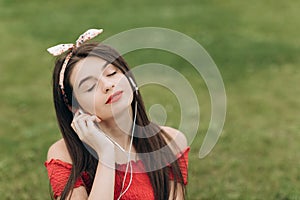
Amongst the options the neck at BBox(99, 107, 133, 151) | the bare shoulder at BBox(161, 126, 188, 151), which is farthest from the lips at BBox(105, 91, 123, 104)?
the bare shoulder at BBox(161, 126, 188, 151)

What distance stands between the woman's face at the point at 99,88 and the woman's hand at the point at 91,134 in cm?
5

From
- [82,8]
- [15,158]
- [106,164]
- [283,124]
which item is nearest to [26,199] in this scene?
[15,158]

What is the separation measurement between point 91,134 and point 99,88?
9.1 inches

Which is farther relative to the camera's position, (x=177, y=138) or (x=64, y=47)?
(x=177, y=138)

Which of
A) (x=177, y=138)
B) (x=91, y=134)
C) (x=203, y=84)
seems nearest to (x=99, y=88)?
(x=91, y=134)

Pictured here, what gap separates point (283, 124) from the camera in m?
6.10

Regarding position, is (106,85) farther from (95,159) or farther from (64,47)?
(95,159)

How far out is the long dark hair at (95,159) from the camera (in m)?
2.84

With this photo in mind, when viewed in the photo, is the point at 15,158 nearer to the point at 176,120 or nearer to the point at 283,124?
the point at 176,120

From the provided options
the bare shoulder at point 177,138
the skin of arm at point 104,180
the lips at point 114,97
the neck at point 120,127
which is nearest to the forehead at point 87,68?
the lips at point 114,97

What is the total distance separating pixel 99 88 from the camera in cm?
277

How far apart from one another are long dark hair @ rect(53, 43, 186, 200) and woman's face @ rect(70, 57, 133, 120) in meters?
0.04

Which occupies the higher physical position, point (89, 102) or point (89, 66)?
point (89, 66)

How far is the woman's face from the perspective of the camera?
2.77m
